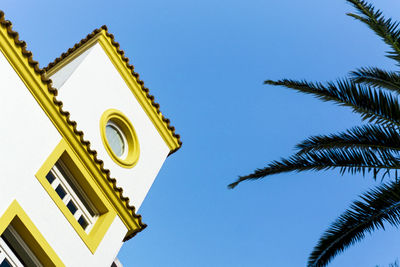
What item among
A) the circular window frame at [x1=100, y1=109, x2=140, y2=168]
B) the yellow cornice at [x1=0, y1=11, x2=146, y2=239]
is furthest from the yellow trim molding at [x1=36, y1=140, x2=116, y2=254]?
the circular window frame at [x1=100, y1=109, x2=140, y2=168]

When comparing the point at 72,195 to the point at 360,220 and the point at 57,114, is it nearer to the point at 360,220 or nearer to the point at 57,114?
the point at 57,114

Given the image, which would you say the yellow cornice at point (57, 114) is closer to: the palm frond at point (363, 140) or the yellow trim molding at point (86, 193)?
the yellow trim molding at point (86, 193)

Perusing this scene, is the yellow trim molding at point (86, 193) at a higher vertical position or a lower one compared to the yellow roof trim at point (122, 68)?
lower

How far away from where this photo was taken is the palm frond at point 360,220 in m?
8.81

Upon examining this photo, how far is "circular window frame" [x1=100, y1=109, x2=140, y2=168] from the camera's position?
13039 mm

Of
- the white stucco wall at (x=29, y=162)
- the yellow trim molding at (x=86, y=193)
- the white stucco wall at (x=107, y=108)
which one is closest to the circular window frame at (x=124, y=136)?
the white stucco wall at (x=107, y=108)

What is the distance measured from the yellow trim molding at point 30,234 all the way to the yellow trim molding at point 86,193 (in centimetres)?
94

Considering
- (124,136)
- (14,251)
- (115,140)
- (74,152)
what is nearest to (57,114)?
(74,152)

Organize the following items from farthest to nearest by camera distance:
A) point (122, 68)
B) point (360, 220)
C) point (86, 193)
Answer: point (122, 68) < point (86, 193) < point (360, 220)

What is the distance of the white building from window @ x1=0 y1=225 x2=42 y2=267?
0.02 m

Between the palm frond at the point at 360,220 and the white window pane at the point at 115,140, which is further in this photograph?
the white window pane at the point at 115,140

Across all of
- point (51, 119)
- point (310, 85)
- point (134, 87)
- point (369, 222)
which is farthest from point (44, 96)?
point (369, 222)

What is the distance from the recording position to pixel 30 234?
9750 millimetres

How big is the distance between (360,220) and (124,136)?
320 inches
